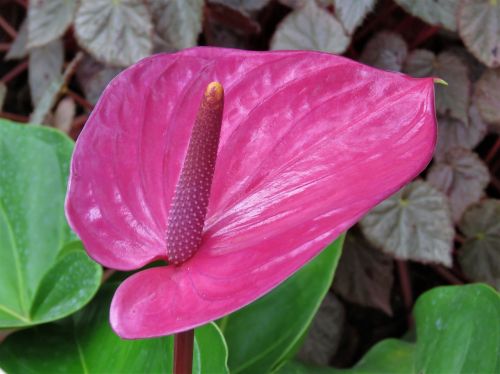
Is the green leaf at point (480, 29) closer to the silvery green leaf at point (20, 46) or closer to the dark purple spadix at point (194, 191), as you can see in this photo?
the dark purple spadix at point (194, 191)

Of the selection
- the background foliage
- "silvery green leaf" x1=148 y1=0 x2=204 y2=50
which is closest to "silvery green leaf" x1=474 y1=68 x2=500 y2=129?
the background foliage

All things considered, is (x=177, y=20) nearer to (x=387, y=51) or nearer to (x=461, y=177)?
(x=387, y=51)

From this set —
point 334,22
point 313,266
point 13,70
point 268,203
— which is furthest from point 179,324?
point 13,70

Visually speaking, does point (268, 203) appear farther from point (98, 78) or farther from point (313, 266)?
point (98, 78)

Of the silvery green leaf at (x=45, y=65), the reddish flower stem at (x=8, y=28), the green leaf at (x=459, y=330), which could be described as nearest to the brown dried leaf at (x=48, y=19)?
the silvery green leaf at (x=45, y=65)

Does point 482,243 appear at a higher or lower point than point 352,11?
lower

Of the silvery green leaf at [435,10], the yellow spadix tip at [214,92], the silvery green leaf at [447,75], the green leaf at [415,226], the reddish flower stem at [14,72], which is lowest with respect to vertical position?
the reddish flower stem at [14,72]

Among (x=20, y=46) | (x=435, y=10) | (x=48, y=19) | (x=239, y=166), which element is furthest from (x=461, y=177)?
(x=20, y=46)
